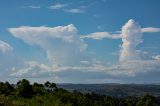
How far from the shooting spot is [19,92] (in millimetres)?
174250

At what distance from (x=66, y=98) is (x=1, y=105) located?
105807mm

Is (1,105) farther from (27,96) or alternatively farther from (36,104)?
(27,96)

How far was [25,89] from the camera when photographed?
17825 cm

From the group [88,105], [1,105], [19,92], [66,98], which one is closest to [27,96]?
[19,92]

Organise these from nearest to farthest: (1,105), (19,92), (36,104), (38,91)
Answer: (1,105), (36,104), (19,92), (38,91)

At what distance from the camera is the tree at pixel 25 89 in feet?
576

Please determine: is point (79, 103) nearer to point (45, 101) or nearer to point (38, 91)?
point (38, 91)

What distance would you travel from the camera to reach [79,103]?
18388cm

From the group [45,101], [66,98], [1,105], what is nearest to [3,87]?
[66,98]

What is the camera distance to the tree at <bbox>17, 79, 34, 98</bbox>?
576 ft

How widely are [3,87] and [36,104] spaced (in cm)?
6569

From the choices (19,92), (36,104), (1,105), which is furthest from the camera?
(19,92)

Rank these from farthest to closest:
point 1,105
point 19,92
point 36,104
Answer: point 19,92, point 36,104, point 1,105

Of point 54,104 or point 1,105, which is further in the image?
point 54,104
